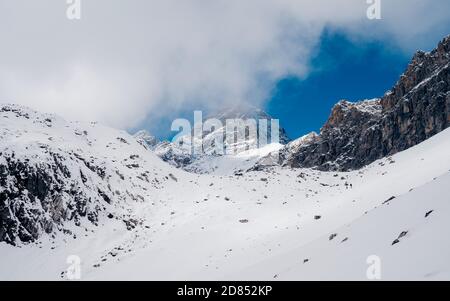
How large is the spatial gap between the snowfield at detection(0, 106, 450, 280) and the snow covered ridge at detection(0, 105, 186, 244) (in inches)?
7.7

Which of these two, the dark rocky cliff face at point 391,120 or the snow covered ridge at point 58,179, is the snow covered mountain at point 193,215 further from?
the dark rocky cliff face at point 391,120

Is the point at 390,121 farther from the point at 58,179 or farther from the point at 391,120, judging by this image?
the point at 58,179

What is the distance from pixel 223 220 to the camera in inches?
1547

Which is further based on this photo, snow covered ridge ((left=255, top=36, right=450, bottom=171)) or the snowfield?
snow covered ridge ((left=255, top=36, right=450, bottom=171))

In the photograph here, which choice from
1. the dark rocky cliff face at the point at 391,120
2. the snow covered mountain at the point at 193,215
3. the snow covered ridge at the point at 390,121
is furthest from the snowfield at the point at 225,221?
the dark rocky cliff face at the point at 391,120

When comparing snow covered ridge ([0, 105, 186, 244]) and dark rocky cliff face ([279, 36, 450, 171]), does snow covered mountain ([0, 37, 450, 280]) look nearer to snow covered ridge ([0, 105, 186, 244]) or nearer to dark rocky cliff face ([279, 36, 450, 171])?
snow covered ridge ([0, 105, 186, 244])

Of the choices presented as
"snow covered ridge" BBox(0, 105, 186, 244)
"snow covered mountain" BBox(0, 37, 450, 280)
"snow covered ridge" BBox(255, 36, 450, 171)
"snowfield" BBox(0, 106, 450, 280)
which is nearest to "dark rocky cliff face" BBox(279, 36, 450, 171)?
"snow covered ridge" BBox(255, 36, 450, 171)

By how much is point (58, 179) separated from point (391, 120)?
96641mm

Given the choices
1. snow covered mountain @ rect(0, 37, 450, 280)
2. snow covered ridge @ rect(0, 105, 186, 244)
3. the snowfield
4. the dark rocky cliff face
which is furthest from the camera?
the dark rocky cliff face

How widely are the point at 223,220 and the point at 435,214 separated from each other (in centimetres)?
2643

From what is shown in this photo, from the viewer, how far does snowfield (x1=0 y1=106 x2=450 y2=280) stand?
14.7 metres

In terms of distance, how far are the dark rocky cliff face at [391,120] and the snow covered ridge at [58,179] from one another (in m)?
75.5

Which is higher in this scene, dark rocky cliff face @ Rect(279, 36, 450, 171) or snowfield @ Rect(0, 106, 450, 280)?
dark rocky cliff face @ Rect(279, 36, 450, 171)
